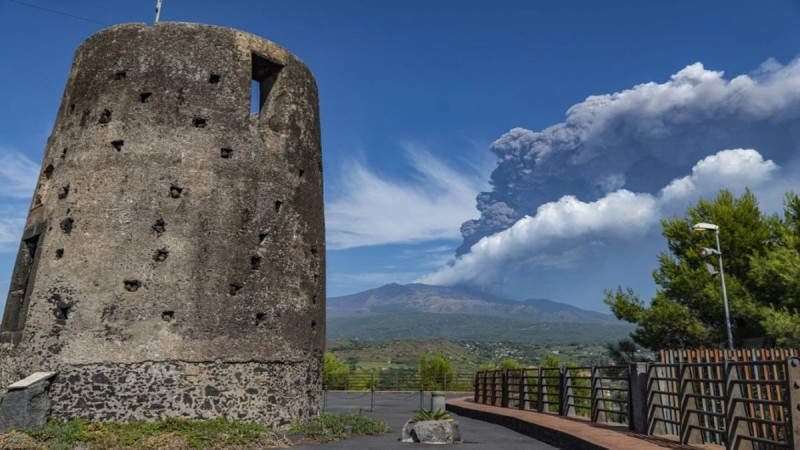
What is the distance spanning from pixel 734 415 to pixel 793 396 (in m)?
1.44

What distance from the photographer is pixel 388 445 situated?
14.2m

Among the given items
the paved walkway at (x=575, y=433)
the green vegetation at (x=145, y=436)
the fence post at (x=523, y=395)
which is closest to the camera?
the paved walkway at (x=575, y=433)

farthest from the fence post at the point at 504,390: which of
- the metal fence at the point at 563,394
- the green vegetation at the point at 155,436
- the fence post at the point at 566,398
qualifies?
the green vegetation at the point at 155,436

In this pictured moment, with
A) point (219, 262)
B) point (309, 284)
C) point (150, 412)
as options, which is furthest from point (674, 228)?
point (150, 412)

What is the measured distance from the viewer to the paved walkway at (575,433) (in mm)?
10445

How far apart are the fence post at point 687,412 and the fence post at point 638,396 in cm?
143

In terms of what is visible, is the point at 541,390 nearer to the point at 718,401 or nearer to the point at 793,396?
the point at 718,401

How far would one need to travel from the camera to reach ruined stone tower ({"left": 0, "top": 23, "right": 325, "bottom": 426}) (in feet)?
48.3

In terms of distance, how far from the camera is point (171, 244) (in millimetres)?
15336

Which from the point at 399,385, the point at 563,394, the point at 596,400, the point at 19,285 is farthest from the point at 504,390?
the point at 399,385

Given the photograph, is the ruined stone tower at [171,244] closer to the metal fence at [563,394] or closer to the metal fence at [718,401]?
the metal fence at [563,394]

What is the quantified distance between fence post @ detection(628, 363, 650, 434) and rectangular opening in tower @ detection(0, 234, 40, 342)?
15174 millimetres

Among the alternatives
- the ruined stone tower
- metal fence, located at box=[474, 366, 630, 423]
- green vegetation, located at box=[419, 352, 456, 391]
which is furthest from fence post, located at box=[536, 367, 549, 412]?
green vegetation, located at box=[419, 352, 456, 391]

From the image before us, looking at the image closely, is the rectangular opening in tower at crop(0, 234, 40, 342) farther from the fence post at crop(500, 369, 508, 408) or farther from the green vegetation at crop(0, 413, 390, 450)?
the fence post at crop(500, 369, 508, 408)
